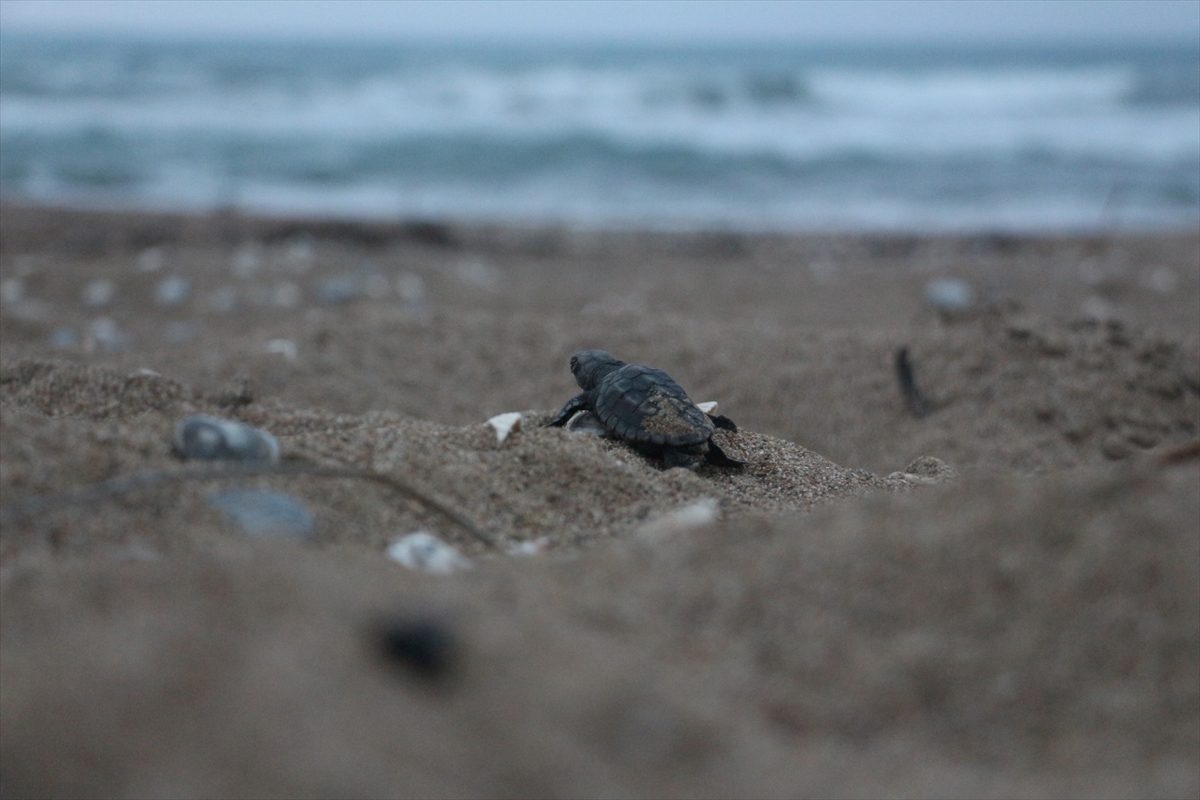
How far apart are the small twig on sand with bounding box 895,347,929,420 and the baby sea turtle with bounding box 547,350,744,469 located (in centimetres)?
177

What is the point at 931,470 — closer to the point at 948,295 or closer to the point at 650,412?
the point at 650,412

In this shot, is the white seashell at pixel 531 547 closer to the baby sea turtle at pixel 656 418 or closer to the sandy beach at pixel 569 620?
the sandy beach at pixel 569 620

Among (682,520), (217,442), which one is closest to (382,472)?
(217,442)

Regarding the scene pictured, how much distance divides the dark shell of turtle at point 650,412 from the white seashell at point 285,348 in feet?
8.19

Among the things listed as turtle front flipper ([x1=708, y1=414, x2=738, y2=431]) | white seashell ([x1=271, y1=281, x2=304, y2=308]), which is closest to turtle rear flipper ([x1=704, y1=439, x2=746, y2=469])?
turtle front flipper ([x1=708, y1=414, x2=738, y2=431])

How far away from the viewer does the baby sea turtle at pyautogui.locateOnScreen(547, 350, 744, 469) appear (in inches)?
109

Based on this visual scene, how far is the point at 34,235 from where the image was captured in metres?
8.91

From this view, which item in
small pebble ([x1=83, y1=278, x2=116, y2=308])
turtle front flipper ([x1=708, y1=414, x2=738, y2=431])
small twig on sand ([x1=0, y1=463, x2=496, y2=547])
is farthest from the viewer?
small pebble ([x1=83, y1=278, x2=116, y2=308])

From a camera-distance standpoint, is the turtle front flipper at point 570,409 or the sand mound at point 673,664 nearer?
the sand mound at point 673,664

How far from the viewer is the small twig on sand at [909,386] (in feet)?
14.5

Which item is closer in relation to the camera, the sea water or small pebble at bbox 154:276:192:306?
small pebble at bbox 154:276:192:306

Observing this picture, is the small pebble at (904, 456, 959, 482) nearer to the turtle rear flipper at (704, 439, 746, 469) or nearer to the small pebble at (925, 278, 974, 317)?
the turtle rear flipper at (704, 439, 746, 469)

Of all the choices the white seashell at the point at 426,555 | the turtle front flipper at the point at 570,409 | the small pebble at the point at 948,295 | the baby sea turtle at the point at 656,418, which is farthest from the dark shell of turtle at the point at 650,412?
the small pebble at the point at 948,295

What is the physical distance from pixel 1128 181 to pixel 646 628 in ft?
49.6
